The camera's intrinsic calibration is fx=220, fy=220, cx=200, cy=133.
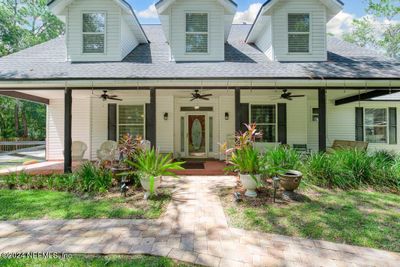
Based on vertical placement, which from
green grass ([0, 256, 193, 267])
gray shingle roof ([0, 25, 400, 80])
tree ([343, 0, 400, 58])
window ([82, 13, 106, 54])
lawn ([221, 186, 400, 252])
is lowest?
green grass ([0, 256, 193, 267])

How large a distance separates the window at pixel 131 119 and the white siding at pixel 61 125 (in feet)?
4.79

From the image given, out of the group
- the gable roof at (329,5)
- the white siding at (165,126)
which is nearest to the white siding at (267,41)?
the gable roof at (329,5)

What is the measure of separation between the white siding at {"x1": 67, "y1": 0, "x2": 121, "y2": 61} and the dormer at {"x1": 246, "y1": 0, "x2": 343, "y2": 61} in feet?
16.9

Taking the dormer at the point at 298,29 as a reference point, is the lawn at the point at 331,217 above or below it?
below

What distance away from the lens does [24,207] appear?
434cm

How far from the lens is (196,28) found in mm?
7902

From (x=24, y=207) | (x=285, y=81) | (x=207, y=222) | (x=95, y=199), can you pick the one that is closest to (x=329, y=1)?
(x=285, y=81)

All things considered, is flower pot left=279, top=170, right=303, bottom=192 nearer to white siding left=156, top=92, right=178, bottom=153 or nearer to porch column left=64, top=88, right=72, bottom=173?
white siding left=156, top=92, right=178, bottom=153

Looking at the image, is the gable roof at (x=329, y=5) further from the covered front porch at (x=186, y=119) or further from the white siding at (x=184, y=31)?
the covered front porch at (x=186, y=119)

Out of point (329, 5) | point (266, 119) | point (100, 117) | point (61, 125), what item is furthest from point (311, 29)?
point (61, 125)

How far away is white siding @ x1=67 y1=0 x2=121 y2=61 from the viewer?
766 cm

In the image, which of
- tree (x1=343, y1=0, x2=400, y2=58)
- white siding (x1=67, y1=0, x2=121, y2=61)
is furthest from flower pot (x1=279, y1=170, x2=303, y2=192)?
tree (x1=343, y1=0, x2=400, y2=58)

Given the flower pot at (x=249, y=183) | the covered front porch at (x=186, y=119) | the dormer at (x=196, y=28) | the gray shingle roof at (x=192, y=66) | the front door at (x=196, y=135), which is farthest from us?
the front door at (x=196, y=135)

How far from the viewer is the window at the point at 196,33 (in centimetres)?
786
